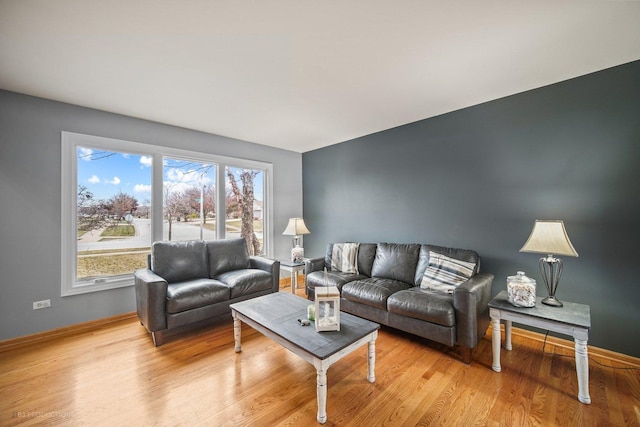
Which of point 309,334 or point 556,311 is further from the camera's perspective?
point 556,311

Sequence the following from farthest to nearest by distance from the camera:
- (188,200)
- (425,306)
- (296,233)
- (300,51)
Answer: (296,233) → (188,200) → (425,306) → (300,51)

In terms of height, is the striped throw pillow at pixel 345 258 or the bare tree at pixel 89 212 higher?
the bare tree at pixel 89 212

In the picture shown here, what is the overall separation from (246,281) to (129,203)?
181cm

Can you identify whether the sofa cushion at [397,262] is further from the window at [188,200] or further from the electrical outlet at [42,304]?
the electrical outlet at [42,304]

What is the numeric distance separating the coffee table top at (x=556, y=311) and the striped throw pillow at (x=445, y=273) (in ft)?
1.41

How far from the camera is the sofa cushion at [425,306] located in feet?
7.37

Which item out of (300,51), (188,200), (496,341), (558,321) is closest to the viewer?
(558,321)

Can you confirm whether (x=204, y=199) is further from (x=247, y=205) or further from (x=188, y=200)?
(x=247, y=205)

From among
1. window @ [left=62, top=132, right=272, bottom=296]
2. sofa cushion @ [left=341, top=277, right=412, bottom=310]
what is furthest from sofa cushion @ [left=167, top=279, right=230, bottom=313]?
sofa cushion @ [left=341, top=277, right=412, bottom=310]

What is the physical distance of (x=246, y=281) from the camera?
3.12m

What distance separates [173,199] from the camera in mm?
3627

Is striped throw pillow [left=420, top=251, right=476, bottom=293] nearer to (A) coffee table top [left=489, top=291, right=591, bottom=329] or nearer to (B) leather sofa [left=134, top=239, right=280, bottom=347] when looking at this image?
(A) coffee table top [left=489, top=291, right=591, bottom=329]

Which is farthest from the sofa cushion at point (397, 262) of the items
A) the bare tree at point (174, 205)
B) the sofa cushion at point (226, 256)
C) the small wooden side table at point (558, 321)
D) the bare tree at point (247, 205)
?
the bare tree at point (174, 205)

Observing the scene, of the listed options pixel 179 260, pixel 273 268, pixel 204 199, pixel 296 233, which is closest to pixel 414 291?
pixel 273 268
